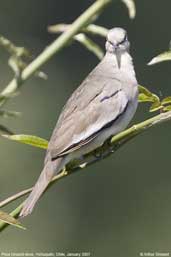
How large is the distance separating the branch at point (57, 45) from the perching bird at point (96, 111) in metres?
1.28

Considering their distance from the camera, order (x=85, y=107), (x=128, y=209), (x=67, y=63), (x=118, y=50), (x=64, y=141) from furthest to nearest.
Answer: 1. (x=67, y=63)
2. (x=128, y=209)
3. (x=118, y=50)
4. (x=85, y=107)
5. (x=64, y=141)

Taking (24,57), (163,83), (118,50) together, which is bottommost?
(24,57)

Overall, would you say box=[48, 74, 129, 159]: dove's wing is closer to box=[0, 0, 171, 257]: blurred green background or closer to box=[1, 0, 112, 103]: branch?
box=[1, 0, 112, 103]: branch

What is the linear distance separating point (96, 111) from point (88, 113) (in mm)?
31

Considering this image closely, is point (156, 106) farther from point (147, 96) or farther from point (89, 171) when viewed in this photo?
point (89, 171)

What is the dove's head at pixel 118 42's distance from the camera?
11.3 feet

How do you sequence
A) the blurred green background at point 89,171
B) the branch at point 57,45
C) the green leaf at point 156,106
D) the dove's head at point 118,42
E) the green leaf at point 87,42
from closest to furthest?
the branch at point 57,45, the green leaf at point 87,42, the green leaf at point 156,106, the dove's head at point 118,42, the blurred green background at point 89,171

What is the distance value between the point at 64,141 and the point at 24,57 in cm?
148

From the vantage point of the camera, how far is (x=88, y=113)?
321 centimetres

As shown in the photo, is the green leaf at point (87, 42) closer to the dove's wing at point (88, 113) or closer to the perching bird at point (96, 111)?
the perching bird at point (96, 111)

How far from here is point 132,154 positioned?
836 cm

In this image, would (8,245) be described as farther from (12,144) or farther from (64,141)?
(64,141)

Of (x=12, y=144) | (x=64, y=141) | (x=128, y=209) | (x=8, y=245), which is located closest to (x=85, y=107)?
(x=64, y=141)

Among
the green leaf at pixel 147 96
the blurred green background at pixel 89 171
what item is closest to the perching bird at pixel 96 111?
the green leaf at pixel 147 96
